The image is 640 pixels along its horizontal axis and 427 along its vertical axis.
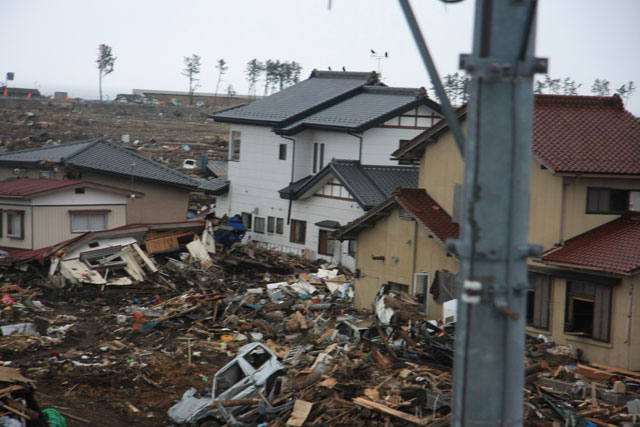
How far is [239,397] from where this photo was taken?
14.0m

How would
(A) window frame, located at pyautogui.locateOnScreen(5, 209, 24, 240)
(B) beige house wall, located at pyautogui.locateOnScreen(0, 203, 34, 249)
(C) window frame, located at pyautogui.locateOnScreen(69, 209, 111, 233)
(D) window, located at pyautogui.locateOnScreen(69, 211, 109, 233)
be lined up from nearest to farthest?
(B) beige house wall, located at pyautogui.locateOnScreen(0, 203, 34, 249) → (A) window frame, located at pyautogui.locateOnScreen(5, 209, 24, 240) → (C) window frame, located at pyautogui.locateOnScreen(69, 209, 111, 233) → (D) window, located at pyautogui.locateOnScreen(69, 211, 109, 233)

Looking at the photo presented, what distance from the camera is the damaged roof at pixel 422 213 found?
20.9m

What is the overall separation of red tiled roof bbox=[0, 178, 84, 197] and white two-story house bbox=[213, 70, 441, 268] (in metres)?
9.22

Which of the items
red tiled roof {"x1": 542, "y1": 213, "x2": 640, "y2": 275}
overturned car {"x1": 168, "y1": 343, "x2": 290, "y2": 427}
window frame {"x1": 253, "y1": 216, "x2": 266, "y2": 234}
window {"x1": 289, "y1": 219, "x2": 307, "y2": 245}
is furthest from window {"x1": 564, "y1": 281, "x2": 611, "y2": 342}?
window frame {"x1": 253, "y1": 216, "x2": 266, "y2": 234}

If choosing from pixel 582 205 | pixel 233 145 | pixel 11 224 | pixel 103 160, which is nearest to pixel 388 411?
pixel 582 205

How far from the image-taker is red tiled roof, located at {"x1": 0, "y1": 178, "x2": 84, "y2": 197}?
28.2m

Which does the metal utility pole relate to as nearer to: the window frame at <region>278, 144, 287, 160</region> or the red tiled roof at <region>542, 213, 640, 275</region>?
the red tiled roof at <region>542, 213, 640, 275</region>

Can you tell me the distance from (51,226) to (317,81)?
17721mm

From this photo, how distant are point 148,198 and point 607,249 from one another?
2209 cm

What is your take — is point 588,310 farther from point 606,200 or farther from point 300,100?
point 300,100

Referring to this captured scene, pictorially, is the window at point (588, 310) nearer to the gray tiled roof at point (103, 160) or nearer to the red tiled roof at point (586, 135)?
the red tiled roof at point (586, 135)

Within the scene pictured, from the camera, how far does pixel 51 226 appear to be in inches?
1128

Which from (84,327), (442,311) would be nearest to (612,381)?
(442,311)

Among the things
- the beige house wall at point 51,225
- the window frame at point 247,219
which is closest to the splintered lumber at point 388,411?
the beige house wall at point 51,225
